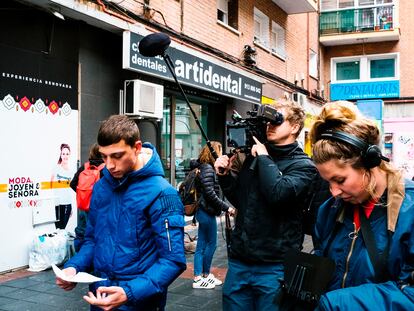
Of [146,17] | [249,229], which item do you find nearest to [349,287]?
[249,229]

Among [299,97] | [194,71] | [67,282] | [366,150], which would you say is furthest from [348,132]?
[299,97]

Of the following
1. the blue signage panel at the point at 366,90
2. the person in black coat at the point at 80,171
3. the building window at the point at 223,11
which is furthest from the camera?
the blue signage panel at the point at 366,90

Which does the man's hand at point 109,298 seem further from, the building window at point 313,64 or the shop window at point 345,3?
the shop window at point 345,3

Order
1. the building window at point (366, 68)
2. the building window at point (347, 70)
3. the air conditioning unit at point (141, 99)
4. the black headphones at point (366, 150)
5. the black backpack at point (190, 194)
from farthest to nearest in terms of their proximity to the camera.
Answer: the building window at point (347, 70)
the building window at point (366, 68)
the air conditioning unit at point (141, 99)
the black backpack at point (190, 194)
the black headphones at point (366, 150)

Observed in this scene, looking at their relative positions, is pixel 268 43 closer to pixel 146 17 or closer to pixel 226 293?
pixel 146 17

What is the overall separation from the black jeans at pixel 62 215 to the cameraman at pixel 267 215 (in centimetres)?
487

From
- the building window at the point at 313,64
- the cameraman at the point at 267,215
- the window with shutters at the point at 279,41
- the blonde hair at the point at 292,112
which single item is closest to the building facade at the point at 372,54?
the building window at the point at 313,64

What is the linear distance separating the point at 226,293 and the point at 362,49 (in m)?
22.7

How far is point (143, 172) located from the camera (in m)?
2.40

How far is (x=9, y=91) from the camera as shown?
6.35 meters

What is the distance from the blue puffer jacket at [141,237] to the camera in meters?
2.24

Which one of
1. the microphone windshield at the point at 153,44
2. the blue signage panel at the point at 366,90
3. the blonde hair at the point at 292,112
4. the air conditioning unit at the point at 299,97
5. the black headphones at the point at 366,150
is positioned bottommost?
the black headphones at the point at 366,150

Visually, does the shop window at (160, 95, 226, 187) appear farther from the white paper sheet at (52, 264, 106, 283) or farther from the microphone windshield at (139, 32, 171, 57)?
the white paper sheet at (52, 264, 106, 283)

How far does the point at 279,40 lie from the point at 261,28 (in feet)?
5.26
